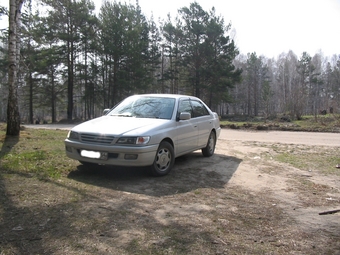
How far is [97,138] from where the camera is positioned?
16.8 feet

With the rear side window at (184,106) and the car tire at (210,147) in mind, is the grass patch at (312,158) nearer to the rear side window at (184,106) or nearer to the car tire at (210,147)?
the car tire at (210,147)

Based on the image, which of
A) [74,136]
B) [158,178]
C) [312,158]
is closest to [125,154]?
[158,178]

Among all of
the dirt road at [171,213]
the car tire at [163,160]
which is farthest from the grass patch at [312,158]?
the car tire at [163,160]

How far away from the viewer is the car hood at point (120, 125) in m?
5.12

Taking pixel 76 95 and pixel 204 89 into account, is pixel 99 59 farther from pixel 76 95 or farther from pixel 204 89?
pixel 204 89

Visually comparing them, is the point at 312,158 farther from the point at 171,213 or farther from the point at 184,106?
the point at 171,213

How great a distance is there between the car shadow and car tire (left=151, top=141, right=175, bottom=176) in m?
0.12

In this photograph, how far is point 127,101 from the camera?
682cm

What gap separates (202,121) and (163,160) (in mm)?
2142

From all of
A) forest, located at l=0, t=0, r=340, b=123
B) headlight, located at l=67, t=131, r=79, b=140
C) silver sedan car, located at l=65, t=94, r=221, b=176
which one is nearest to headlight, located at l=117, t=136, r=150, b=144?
silver sedan car, located at l=65, t=94, r=221, b=176

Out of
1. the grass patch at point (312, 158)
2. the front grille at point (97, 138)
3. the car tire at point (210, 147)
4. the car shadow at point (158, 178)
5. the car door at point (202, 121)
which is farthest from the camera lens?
the car tire at point (210, 147)

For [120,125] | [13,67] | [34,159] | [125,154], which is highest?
[13,67]

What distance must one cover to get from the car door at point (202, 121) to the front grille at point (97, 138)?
261 cm

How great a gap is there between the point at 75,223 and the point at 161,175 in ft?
8.31
